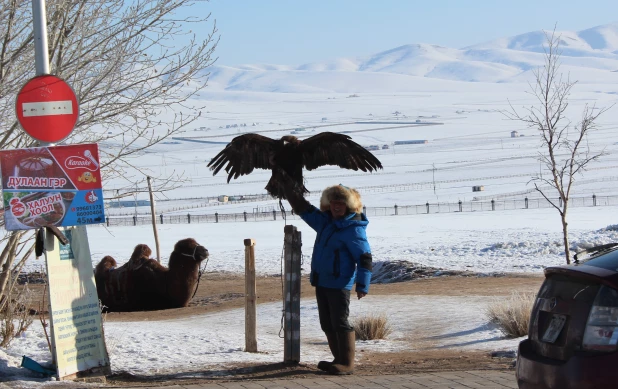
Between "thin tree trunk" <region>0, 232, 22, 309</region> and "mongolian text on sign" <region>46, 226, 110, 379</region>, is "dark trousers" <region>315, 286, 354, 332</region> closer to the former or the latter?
"mongolian text on sign" <region>46, 226, 110, 379</region>

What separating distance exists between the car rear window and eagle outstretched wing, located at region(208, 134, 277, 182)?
3.44 meters

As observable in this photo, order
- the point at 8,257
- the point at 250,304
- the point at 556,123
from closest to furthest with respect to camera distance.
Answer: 1. the point at 250,304
2. the point at 8,257
3. the point at 556,123

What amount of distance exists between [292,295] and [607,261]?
3869mm

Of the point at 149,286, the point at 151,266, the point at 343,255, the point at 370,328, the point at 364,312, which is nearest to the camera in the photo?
the point at 343,255

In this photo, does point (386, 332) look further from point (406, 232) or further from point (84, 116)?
point (406, 232)

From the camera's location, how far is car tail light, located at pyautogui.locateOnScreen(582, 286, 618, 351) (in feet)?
14.0

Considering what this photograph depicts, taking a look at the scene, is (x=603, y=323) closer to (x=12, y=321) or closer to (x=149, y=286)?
(x=12, y=321)

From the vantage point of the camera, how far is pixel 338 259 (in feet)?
24.5

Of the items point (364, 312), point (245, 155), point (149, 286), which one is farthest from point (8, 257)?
point (149, 286)

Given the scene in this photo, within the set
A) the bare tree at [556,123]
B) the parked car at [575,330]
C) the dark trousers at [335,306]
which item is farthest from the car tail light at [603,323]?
the bare tree at [556,123]

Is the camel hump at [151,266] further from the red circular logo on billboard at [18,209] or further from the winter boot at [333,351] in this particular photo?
the red circular logo on billboard at [18,209]

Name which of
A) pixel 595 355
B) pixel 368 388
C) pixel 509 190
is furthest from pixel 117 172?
pixel 509 190

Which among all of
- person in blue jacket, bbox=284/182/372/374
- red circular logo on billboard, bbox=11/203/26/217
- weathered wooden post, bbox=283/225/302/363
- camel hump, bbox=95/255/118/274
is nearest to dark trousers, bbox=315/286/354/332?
person in blue jacket, bbox=284/182/372/374

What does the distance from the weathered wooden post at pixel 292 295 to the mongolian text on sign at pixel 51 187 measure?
170cm
